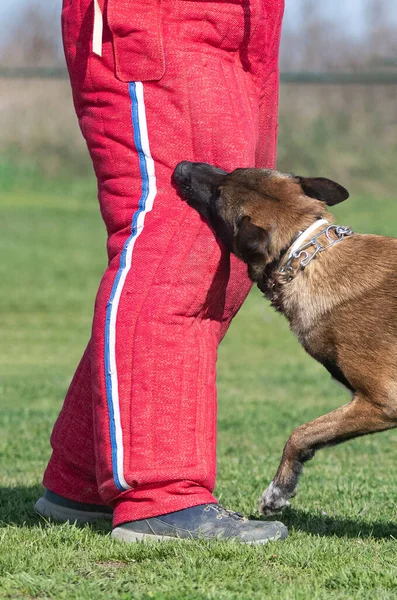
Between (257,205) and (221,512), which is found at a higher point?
(257,205)

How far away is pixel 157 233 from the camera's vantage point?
3.71 m

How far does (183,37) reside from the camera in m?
3.74

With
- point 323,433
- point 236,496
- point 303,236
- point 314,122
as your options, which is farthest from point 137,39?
Answer: point 314,122

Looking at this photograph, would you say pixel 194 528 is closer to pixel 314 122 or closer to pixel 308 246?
pixel 308 246

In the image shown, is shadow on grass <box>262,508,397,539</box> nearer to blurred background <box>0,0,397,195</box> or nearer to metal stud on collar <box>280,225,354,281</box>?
metal stud on collar <box>280,225,354,281</box>

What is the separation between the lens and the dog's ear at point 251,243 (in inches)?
157

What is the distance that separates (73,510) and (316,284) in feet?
4.57

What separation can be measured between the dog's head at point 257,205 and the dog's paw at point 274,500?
2.92 ft

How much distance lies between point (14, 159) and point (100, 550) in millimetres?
22670

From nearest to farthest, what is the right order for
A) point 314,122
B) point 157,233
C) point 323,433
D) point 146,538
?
point 146,538
point 157,233
point 323,433
point 314,122

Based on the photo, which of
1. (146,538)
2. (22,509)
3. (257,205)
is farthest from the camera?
(22,509)

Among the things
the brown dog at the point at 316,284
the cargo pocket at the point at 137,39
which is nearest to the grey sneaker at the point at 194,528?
the brown dog at the point at 316,284

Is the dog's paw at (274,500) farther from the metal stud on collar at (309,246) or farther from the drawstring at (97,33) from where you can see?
the drawstring at (97,33)

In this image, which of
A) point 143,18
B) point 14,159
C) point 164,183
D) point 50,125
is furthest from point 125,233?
point 14,159
